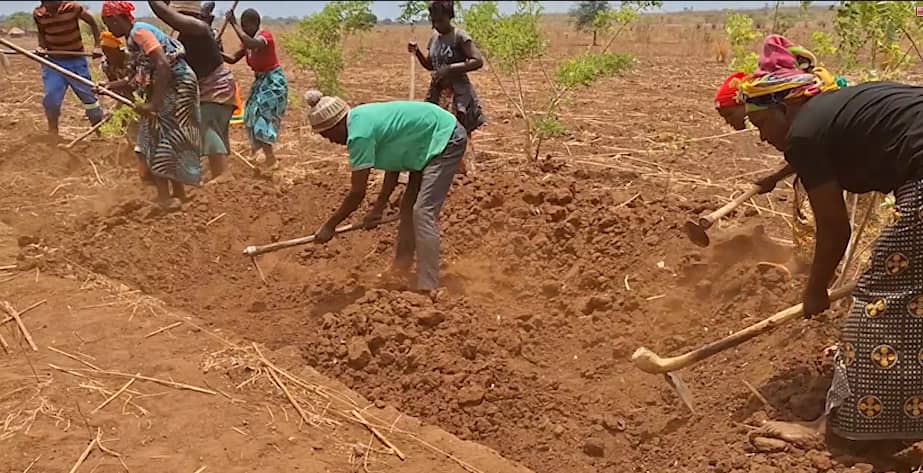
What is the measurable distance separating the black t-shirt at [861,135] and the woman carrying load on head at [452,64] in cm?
356

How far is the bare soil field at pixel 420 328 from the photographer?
3.48 m

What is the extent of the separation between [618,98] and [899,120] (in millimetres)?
10483

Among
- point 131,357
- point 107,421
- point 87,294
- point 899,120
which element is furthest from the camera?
point 87,294

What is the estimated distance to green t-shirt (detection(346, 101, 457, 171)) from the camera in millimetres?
4391

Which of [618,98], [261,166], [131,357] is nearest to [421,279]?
[131,357]

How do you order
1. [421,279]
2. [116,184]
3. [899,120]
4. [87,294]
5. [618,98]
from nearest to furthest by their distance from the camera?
1. [899,120]
2. [421,279]
3. [87,294]
4. [116,184]
5. [618,98]

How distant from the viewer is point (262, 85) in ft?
24.0

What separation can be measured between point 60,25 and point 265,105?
224cm

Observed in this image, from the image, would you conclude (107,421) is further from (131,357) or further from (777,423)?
→ (777,423)

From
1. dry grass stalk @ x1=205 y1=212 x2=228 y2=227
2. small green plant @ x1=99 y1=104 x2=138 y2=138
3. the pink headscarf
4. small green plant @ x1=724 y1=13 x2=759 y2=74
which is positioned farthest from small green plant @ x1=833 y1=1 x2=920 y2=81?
small green plant @ x1=99 y1=104 x2=138 y2=138

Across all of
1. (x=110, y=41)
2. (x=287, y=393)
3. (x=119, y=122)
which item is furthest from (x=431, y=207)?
(x=119, y=122)

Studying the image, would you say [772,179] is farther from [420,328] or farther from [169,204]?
[169,204]

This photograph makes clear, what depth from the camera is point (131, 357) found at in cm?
421

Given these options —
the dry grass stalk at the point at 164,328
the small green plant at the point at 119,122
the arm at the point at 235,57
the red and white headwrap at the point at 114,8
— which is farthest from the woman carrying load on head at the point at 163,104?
the dry grass stalk at the point at 164,328
